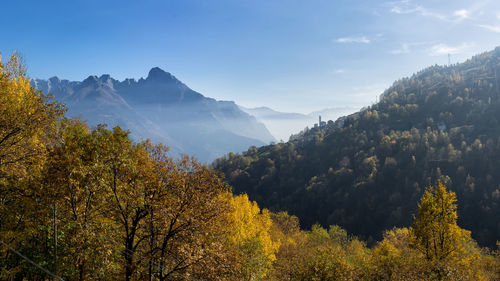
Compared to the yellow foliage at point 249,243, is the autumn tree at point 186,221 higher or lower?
higher

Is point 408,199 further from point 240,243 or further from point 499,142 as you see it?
point 240,243

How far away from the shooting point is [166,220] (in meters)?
19.2

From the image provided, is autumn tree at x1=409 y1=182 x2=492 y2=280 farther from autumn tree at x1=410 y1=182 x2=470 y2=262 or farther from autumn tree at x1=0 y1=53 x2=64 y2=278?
autumn tree at x1=0 y1=53 x2=64 y2=278

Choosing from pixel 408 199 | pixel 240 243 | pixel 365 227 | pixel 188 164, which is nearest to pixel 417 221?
pixel 240 243

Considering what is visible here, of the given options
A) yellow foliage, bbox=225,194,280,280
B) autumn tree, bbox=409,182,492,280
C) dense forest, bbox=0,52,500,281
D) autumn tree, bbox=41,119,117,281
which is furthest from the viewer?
yellow foliage, bbox=225,194,280,280

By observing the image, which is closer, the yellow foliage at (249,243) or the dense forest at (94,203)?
the dense forest at (94,203)

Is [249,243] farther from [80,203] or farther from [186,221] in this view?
[80,203]

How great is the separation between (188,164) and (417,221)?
23883 millimetres

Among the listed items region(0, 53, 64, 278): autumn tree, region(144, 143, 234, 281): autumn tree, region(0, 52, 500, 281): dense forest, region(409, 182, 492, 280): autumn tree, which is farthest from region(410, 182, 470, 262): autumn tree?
region(0, 53, 64, 278): autumn tree

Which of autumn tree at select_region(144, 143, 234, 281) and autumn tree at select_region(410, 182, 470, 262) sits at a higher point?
autumn tree at select_region(144, 143, 234, 281)

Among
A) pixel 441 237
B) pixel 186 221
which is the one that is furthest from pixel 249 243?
pixel 441 237

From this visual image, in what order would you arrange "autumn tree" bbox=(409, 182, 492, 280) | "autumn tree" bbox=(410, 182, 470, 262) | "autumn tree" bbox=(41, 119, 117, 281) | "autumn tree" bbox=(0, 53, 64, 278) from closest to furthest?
"autumn tree" bbox=(41, 119, 117, 281), "autumn tree" bbox=(0, 53, 64, 278), "autumn tree" bbox=(409, 182, 492, 280), "autumn tree" bbox=(410, 182, 470, 262)

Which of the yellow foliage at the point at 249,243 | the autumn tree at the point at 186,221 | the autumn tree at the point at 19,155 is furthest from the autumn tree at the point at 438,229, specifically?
the autumn tree at the point at 19,155

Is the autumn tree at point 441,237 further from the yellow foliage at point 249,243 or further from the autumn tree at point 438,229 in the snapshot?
the yellow foliage at point 249,243
